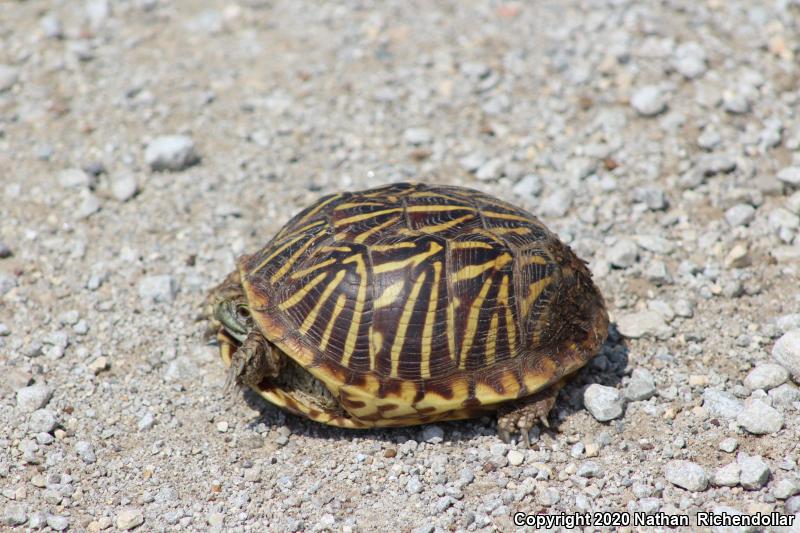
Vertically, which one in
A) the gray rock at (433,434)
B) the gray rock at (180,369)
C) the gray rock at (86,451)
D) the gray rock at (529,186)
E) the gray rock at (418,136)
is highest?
the gray rock at (86,451)

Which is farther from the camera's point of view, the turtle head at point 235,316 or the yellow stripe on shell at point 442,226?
the turtle head at point 235,316

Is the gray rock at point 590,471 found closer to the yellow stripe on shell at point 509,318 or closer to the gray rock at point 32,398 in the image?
the yellow stripe on shell at point 509,318

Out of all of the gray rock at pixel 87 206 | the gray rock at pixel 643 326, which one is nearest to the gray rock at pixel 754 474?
the gray rock at pixel 643 326

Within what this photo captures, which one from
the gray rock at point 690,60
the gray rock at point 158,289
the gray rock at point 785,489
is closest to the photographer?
the gray rock at point 785,489

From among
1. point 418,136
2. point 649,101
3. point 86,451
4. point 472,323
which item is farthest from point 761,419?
point 86,451

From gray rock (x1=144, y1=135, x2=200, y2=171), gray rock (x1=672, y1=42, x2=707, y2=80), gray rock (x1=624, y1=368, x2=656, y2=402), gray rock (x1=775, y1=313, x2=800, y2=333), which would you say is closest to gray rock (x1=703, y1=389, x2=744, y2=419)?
gray rock (x1=624, y1=368, x2=656, y2=402)

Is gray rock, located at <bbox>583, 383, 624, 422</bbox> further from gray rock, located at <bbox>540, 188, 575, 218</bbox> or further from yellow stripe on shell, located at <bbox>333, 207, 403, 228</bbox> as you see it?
gray rock, located at <bbox>540, 188, 575, 218</bbox>
